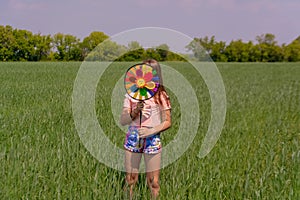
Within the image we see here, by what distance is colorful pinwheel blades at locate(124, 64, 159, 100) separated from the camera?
7.62 feet

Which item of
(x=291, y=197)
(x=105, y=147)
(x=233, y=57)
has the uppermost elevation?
(x=233, y=57)

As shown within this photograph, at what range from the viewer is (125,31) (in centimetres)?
239

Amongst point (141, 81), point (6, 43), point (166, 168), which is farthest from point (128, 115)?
point (6, 43)

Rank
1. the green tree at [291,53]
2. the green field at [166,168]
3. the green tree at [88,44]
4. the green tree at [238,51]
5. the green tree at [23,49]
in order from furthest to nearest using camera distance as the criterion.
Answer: the green tree at [291,53], the green tree at [238,51], the green tree at [23,49], the green tree at [88,44], the green field at [166,168]

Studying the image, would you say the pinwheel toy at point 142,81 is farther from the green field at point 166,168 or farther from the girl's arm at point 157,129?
the green field at point 166,168

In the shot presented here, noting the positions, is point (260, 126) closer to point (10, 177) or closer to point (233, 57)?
point (10, 177)

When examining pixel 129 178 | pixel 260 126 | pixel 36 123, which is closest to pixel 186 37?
pixel 129 178

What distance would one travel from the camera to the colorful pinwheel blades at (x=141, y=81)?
232 cm

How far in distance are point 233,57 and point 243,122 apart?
71.4m

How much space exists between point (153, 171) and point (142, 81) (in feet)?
2.48

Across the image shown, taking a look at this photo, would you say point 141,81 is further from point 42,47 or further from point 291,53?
point 291,53

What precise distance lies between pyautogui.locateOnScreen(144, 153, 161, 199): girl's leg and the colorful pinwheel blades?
1.69ft

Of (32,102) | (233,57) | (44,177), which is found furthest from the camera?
(233,57)

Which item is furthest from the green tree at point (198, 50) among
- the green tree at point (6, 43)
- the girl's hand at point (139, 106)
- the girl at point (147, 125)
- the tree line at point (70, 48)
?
the green tree at point (6, 43)
